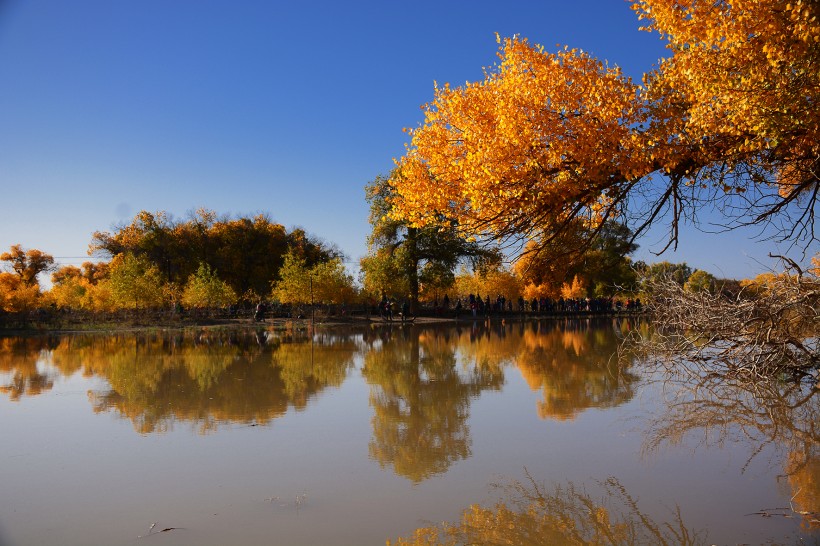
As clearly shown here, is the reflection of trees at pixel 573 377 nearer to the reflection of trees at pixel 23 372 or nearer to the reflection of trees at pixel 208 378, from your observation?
the reflection of trees at pixel 208 378

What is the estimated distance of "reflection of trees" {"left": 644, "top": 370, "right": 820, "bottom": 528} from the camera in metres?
6.30

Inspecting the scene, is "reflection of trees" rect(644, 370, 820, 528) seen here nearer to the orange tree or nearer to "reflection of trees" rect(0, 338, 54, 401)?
the orange tree

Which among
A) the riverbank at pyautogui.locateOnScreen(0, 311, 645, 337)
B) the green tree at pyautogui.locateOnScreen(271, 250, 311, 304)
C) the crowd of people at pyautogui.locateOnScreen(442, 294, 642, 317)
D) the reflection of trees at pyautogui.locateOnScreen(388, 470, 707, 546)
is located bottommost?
the reflection of trees at pyautogui.locateOnScreen(388, 470, 707, 546)

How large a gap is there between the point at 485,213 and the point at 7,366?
15722 millimetres

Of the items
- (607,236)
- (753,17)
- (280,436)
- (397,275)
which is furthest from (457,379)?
(397,275)

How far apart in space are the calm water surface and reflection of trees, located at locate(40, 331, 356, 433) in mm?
87

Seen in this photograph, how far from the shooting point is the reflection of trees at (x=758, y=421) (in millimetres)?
6305

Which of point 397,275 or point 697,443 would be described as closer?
point 697,443

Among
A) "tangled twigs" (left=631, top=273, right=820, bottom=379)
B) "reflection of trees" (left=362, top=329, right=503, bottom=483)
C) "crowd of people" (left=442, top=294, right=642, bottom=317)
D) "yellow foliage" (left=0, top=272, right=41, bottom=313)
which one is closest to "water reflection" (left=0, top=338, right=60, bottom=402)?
"reflection of trees" (left=362, top=329, right=503, bottom=483)

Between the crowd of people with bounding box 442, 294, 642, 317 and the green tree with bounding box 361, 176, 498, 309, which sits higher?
the green tree with bounding box 361, 176, 498, 309

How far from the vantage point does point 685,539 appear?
486 cm

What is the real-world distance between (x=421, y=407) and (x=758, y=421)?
480 centimetres

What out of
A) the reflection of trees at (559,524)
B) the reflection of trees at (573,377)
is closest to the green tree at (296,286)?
the reflection of trees at (573,377)

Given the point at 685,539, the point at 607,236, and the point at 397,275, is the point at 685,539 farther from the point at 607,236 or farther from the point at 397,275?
the point at 397,275
